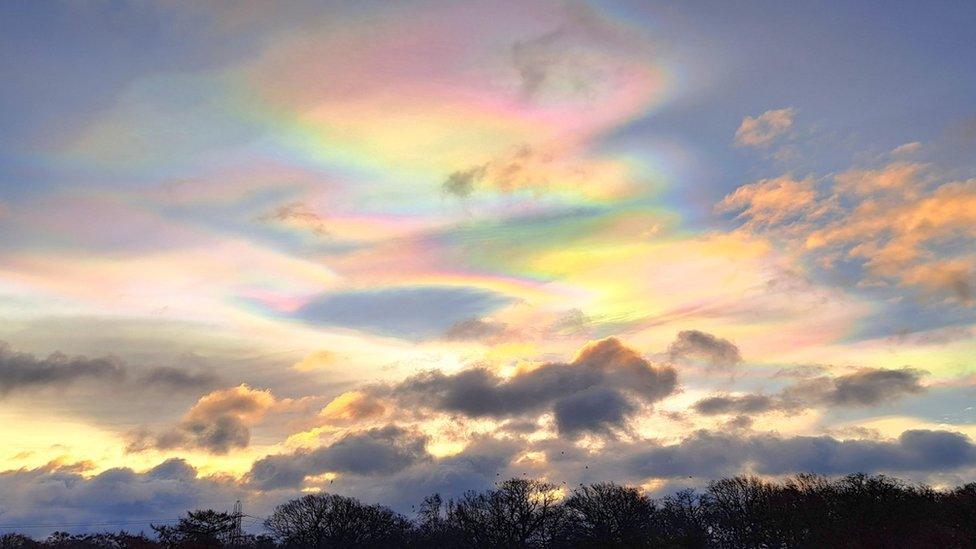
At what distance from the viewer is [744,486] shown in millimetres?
187500

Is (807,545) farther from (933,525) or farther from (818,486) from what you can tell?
(818,486)

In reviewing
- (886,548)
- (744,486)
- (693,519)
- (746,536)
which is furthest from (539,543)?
(886,548)

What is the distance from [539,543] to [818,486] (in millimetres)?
79462

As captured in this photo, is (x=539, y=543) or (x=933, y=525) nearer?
(x=933, y=525)

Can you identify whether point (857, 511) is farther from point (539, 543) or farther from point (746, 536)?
point (539, 543)

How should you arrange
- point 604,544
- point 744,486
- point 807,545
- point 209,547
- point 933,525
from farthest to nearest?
point 744,486 → point 604,544 → point 209,547 → point 807,545 → point 933,525

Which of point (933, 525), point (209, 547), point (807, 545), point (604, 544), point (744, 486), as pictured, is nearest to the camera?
point (933, 525)

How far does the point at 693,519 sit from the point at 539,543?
42783 mm

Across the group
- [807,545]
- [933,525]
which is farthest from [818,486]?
[933,525]

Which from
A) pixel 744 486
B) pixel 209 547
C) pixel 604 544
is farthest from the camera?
pixel 744 486

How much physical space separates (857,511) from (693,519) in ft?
294

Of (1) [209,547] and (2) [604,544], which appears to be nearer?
(1) [209,547]

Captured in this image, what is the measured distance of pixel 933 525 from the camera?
301ft

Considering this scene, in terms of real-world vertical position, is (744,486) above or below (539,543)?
above
